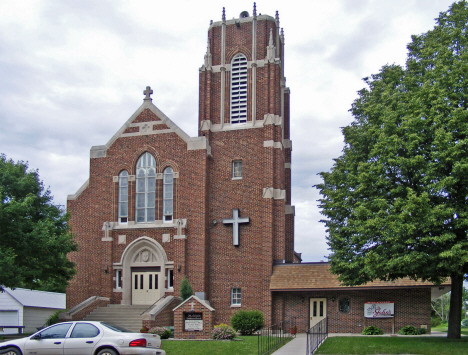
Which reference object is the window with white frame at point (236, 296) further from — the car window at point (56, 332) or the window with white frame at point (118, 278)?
the car window at point (56, 332)

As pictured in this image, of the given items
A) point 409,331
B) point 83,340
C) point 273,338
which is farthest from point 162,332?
point 409,331

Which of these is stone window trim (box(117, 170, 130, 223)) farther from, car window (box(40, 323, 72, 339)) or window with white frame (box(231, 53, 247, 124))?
car window (box(40, 323, 72, 339))

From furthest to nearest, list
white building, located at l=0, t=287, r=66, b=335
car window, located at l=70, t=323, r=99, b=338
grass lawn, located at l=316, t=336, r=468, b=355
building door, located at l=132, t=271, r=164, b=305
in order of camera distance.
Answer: white building, located at l=0, t=287, r=66, b=335 → building door, located at l=132, t=271, r=164, b=305 → grass lawn, located at l=316, t=336, r=468, b=355 → car window, located at l=70, t=323, r=99, b=338

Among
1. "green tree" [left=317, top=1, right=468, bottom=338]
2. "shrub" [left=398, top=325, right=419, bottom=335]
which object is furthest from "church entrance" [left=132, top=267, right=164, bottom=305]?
"shrub" [left=398, top=325, right=419, bottom=335]

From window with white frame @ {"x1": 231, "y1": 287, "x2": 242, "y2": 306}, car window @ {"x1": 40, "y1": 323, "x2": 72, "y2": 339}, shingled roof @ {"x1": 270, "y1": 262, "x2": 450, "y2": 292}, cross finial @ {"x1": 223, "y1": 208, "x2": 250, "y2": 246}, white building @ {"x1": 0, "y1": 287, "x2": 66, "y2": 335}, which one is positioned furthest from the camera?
white building @ {"x1": 0, "y1": 287, "x2": 66, "y2": 335}

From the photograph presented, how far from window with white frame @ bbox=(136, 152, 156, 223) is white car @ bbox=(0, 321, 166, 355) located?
18.4 m

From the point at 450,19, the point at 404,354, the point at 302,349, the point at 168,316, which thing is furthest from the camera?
the point at 168,316

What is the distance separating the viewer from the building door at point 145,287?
33.8m

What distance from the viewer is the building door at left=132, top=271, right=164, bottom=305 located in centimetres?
3378

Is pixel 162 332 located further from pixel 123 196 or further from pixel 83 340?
pixel 83 340

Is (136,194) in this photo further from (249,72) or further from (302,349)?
(302,349)

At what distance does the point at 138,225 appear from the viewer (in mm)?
34406

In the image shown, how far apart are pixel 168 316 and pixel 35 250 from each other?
8787 millimetres

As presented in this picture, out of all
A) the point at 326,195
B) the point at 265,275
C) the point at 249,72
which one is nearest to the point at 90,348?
the point at 326,195
